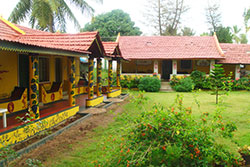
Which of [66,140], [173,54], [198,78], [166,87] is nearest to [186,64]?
[173,54]

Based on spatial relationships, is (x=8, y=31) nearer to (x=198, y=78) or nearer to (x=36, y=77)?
(x=36, y=77)

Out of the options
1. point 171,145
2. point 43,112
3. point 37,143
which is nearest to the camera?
point 171,145

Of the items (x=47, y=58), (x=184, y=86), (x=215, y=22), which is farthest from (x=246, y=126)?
(x=215, y=22)

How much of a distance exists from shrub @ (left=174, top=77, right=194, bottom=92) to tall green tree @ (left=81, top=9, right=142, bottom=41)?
55.5ft

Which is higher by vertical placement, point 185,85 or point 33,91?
point 33,91

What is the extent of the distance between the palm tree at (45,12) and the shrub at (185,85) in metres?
9.34

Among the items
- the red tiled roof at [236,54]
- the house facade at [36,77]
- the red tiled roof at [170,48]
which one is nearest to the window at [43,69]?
the house facade at [36,77]

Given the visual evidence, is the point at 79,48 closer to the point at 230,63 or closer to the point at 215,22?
the point at 230,63

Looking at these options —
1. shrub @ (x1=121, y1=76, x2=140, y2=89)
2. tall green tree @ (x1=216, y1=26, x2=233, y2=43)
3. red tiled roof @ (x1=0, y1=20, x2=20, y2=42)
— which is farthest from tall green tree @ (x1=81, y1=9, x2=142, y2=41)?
red tiled roof @ (x1=0, y1=20, x2=20, y2=42)

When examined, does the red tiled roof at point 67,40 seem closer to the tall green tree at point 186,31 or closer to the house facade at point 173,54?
the house facade at point 173,54

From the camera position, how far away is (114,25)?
109ft

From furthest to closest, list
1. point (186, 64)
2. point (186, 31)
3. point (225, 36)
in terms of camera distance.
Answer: point (186, 31) → point (225, 36) → point (186, 64)

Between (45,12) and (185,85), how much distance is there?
1227cm

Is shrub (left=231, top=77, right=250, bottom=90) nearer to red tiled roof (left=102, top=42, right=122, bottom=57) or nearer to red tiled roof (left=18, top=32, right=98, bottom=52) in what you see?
red tiled roof (left=102, top=42, right=122, bottom=57)
